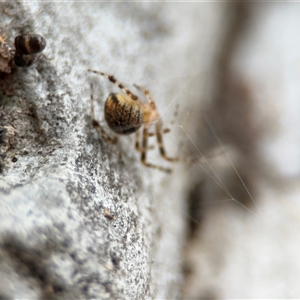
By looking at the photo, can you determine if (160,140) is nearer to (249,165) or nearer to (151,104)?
(151,104)

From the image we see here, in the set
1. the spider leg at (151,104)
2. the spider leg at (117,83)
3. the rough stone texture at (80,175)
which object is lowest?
the rough stone texture at (80,175)

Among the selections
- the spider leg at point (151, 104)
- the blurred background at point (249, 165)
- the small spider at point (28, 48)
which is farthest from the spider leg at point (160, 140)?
the small spider at point (28, 48)

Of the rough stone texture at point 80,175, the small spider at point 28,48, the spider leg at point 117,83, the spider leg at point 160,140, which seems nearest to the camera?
the rough stone texture at point 80,175

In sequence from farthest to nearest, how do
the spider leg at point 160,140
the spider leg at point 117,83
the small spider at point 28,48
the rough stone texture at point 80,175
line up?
the spider leg at point 160,140 → the spider leg at point 117,83 → the small spider at point 28,48 → the rough stone texture at point 80,175

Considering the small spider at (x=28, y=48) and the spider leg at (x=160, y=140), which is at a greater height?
the spider leg at (x=160, y=140)

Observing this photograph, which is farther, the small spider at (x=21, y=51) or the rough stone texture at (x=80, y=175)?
the small spider at (x=21, y=51)

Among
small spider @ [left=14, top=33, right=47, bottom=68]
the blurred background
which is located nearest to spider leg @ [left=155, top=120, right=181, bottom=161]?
the blurred background

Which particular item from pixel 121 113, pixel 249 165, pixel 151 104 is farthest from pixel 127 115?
pixel 249 165

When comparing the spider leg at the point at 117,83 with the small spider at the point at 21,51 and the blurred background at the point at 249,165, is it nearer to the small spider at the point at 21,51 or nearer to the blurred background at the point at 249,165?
the small spider at the point at 21,51
